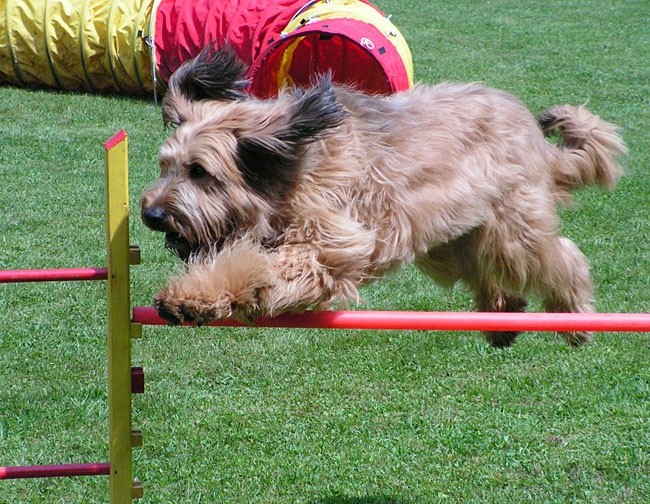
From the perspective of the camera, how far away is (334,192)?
352 cm

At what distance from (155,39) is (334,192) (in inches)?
276

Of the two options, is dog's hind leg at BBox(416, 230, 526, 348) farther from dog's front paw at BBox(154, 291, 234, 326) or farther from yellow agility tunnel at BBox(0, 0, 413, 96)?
yellow agility tunnel at BBox(0, 0, 413, 96)

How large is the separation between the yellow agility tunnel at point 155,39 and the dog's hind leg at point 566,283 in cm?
408

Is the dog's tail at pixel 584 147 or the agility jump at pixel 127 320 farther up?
the dog's tail at pixel 584 147

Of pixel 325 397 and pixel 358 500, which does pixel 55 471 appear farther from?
pixel 325 397

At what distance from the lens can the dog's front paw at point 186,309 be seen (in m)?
2.95

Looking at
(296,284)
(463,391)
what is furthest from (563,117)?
(296,284)

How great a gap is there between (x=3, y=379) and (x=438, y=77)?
23.9 ft

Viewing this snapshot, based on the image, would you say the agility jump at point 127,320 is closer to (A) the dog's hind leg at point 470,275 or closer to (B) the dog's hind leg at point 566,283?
(A) the dog's hind leg at point 470,275

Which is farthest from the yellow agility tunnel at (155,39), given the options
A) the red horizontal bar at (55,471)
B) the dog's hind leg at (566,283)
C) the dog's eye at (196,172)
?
the red horizontal bar at (55,471)

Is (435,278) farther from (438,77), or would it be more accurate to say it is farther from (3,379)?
(438,77)

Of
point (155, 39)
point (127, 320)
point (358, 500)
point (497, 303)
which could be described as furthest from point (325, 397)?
point (155, 39)

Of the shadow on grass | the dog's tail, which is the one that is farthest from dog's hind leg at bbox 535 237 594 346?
the shadow on grass

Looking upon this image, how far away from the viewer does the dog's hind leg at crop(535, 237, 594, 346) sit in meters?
4.50
